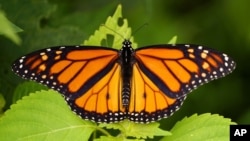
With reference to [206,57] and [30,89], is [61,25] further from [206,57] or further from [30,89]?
[206,57]

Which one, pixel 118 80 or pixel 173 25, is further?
pixel 173 25

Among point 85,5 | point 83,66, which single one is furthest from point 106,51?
point 85,5

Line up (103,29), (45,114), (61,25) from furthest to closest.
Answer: (61,25), (103,29), (45,114)

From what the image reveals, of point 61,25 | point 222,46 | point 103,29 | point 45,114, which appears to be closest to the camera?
point 45,114

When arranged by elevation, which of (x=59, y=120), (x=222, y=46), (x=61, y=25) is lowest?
(x=59, y=120)

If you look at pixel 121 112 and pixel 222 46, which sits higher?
pixel 222 46

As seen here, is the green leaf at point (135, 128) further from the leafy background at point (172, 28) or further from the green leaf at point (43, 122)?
the leafy background at point (172, 28)

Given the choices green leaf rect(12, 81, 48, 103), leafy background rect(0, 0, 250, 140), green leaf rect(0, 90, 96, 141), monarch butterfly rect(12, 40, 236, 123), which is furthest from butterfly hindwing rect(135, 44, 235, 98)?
leafy background rect(0, 0, 250, 140)
